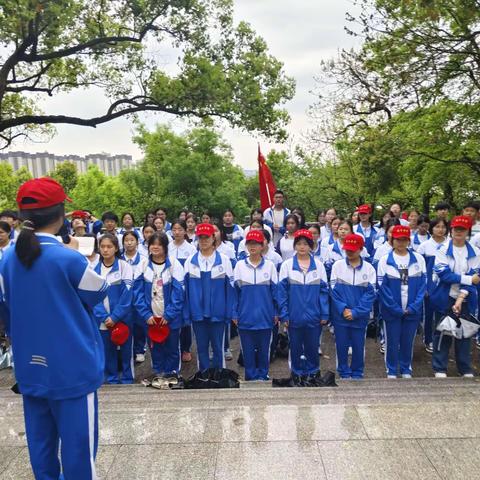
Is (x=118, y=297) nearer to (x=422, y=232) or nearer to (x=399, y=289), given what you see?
(x=399, y=289)

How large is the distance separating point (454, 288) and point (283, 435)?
309 centimetres

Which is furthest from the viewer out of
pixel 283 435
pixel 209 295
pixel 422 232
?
pixel 422 232

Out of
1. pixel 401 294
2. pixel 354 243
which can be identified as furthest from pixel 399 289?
pixel 354 243

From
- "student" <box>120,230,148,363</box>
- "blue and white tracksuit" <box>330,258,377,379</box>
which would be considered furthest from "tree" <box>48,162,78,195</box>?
"blue and white tracksuit" <box>330,258,377,379</box>

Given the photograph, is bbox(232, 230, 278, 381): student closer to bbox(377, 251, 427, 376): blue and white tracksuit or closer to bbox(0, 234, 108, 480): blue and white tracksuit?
bbox(377, 251, 427, 376): blue and white tracksuit

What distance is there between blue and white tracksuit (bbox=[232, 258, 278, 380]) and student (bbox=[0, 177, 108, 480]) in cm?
284

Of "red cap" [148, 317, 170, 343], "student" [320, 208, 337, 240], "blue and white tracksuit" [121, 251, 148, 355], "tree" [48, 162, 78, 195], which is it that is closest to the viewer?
"red cap" [148, 317, 170, 343]

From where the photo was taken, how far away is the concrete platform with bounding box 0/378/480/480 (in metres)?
3.01

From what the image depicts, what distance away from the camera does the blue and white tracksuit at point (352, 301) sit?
17.1 ft

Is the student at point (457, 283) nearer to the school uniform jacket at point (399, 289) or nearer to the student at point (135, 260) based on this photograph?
the school uniform jacket at point (399, 289)

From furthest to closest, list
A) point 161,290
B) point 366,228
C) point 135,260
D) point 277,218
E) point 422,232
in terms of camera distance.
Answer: point 277,218 → point 366,228 → point 422,232 → point 135,260 → point 161,290

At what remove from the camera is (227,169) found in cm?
2586

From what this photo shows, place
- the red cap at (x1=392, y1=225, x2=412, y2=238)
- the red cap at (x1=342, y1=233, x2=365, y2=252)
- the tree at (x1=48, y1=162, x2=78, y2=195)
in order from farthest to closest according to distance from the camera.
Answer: the tree at (x1=48, y1=162, x2=78, y2=195) < the red cap at (x1=392, y1=225, x2=412, y2=238) < the red cap at (x1=342, y1=233, x2=365, y2=252)

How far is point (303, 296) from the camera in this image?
5.21 meters
